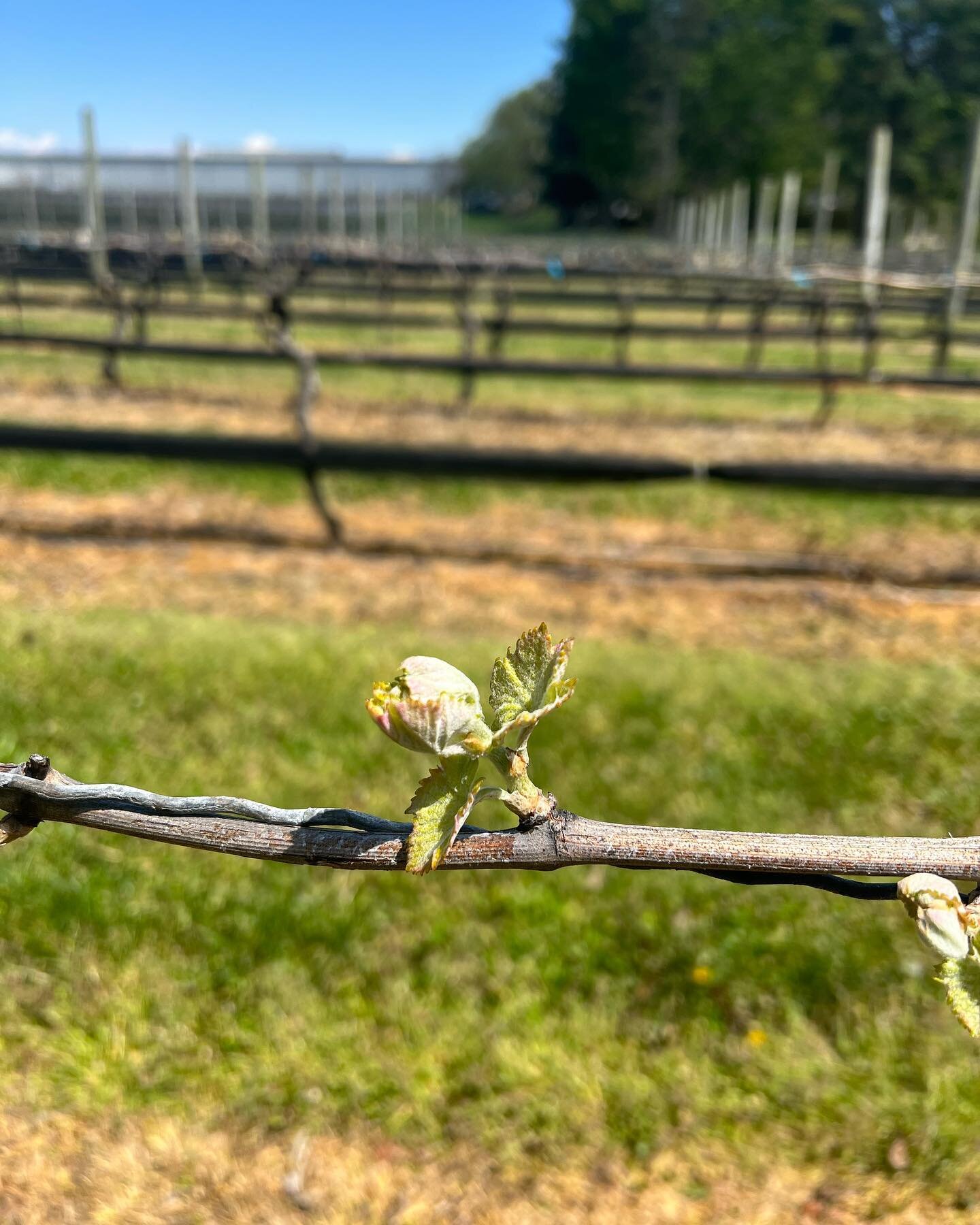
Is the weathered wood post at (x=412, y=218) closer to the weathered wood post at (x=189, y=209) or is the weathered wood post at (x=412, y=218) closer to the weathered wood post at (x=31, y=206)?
the weathered wood post at (x=31, y=206)

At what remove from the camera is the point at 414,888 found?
2223mm

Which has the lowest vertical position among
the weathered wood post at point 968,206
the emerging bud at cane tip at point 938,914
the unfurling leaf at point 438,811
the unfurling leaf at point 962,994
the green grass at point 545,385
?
the green grass at point 545,385

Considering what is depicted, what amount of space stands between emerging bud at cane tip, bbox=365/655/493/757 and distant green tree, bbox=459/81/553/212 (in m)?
50.2

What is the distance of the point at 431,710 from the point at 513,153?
5648 centimetres

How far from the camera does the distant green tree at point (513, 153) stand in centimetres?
4825

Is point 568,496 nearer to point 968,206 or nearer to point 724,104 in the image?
point 968,206

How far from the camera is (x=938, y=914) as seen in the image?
0.50 metres

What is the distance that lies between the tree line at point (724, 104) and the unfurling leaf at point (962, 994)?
43.9ft

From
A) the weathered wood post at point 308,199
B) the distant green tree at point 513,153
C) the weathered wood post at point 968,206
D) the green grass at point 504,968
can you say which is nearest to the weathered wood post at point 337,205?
the weathered wood post at point 308,199

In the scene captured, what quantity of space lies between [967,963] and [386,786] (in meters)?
2.14

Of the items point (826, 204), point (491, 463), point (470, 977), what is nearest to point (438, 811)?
point (470, 977)

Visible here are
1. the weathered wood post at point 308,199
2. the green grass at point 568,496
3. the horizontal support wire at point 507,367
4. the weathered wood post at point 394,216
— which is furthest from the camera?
the weathered wood post at point 394,216

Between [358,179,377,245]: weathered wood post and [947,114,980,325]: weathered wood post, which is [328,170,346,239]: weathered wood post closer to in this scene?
[358,179,377,245]: weathered wood post

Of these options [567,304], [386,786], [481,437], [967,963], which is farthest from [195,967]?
[567,304]
